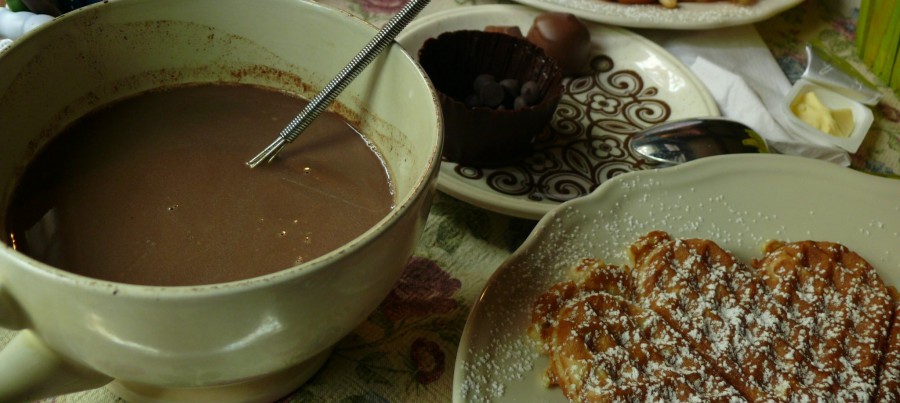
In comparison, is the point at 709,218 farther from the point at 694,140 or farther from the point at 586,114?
the point at 586,114

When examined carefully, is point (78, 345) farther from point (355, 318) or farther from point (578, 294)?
point (578, 294)

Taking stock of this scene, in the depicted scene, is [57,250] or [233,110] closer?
[57,250]

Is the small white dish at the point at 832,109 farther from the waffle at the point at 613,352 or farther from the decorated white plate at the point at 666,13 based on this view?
the waffle at the point at 613,352

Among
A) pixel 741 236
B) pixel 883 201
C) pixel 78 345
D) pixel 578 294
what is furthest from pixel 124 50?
pixel 883 201

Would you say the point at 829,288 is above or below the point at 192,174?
below

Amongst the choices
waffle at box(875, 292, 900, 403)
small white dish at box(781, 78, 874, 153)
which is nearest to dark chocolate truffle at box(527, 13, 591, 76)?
small white dish at box(781, 78, 874, 153)

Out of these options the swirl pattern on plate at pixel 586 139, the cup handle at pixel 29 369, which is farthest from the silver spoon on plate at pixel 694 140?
the cup handle at pixel 29 369

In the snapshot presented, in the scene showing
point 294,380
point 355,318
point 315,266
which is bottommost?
point 294,380
